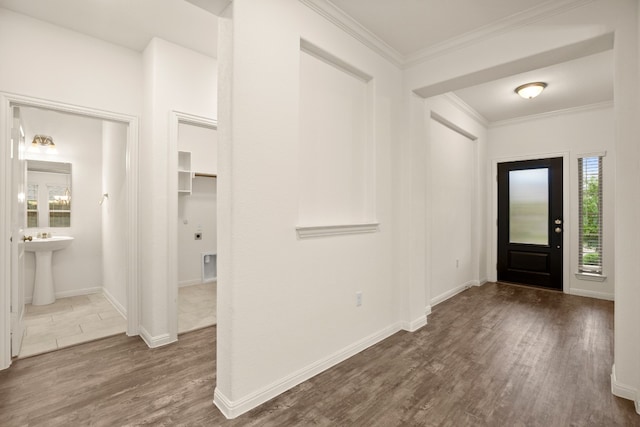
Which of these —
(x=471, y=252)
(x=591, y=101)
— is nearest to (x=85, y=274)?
(x=471, y=252)

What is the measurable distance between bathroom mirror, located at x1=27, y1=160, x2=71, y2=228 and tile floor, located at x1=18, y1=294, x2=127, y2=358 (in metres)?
1.14

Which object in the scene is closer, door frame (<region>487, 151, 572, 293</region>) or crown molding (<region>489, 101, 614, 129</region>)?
crown molding (<region>489, 101, 614, 129</region>)

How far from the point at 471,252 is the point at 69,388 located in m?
5.33

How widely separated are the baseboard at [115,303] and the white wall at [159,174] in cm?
84

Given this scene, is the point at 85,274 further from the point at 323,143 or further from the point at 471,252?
the point at 471,252

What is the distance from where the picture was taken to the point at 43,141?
14.0 feet

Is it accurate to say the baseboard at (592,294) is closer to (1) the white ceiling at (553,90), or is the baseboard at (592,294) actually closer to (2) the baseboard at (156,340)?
(1) the white ceiling at (553,90)

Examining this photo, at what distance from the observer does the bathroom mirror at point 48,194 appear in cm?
432

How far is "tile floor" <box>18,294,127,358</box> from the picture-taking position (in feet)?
9.37

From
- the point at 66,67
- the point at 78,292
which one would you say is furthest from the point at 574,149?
the point at 78,292

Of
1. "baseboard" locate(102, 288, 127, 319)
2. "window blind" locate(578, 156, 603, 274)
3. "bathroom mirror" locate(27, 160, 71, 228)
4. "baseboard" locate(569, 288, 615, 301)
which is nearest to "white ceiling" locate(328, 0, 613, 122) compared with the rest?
"window blind" locate(578, 156, 603, 274)

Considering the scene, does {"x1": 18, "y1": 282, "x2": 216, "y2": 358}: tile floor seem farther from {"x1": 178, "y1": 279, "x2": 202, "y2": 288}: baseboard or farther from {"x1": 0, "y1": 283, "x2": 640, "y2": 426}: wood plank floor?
{"x1": 178, "y1": 279, "x2": 202, "y2": 288}: baseboard

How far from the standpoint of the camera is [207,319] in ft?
11.7

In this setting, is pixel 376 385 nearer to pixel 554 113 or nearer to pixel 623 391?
pixel 623 391
